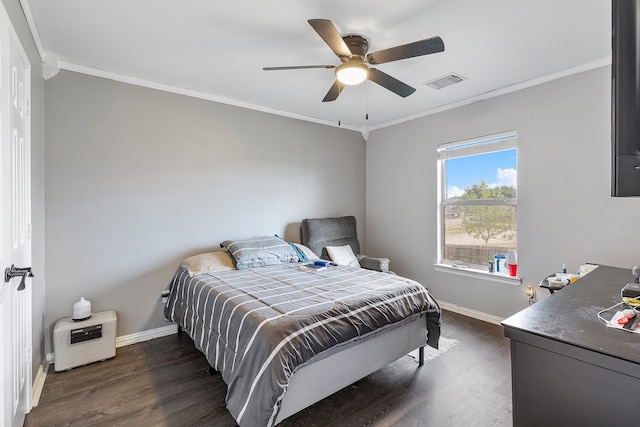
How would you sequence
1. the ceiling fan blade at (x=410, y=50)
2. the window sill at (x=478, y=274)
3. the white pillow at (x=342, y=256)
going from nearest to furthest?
1. the ceiling fan blade at (x=410, y=50)
2. the window sill at (x=478, y=274)
3. the white pillow at (x=342, y=256)

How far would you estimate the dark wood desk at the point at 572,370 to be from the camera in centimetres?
79

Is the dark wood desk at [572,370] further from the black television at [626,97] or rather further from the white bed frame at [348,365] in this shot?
the white bed frame at [348,365]

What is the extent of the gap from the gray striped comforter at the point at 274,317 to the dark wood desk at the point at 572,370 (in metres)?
1.01

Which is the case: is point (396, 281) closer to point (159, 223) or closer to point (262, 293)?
point (262, 293)

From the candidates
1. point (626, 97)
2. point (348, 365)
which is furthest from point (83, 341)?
point (626, 97)

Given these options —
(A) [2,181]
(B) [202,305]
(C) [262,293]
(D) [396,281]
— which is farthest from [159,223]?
(D) [396,281]

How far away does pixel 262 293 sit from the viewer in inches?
86.6

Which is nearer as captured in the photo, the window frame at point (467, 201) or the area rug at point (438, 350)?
the area rug at point (438, 350)

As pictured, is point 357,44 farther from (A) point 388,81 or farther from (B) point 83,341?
(B) point 83,341

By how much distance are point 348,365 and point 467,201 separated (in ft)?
8.67

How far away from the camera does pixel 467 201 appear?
12.1 ft

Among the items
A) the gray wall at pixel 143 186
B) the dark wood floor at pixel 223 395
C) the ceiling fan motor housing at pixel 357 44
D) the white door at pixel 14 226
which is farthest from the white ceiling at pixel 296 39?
the dark wood floor at pixel 223 395

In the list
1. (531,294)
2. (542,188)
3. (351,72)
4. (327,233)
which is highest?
(351,72)

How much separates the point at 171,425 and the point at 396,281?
1865mm
